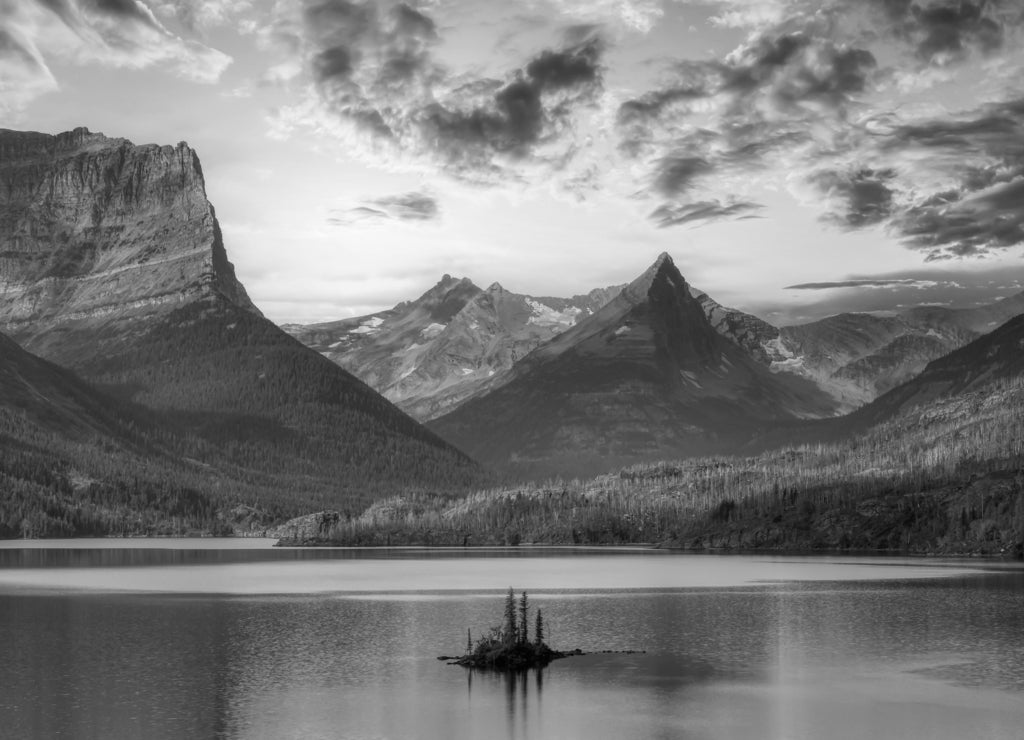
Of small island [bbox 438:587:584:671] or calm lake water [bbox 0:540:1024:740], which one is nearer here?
calm lake water [bbox 0:540:1024:740]

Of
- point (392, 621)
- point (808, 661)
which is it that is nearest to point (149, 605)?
point (392, 621)

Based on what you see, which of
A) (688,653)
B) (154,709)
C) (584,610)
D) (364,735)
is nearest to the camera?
(364,735)

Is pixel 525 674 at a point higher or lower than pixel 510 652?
lower

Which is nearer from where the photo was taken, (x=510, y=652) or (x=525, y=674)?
(x=525, y=674)

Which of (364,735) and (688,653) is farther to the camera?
(688,653)

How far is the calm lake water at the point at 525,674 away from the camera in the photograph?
90.2 meters

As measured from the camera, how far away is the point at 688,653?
126 metres

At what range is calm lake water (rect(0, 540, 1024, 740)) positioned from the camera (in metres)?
90.2

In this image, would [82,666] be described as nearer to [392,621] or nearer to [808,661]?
[392,621]

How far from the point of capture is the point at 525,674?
113 metres

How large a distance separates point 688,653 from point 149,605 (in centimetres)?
8489

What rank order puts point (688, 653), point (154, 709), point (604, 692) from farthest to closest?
point (688, 653) → point (604, 692) → point (154, 709)

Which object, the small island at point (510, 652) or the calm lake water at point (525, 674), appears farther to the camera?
the small island at point (510, 652)

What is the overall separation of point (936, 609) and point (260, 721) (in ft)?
334
